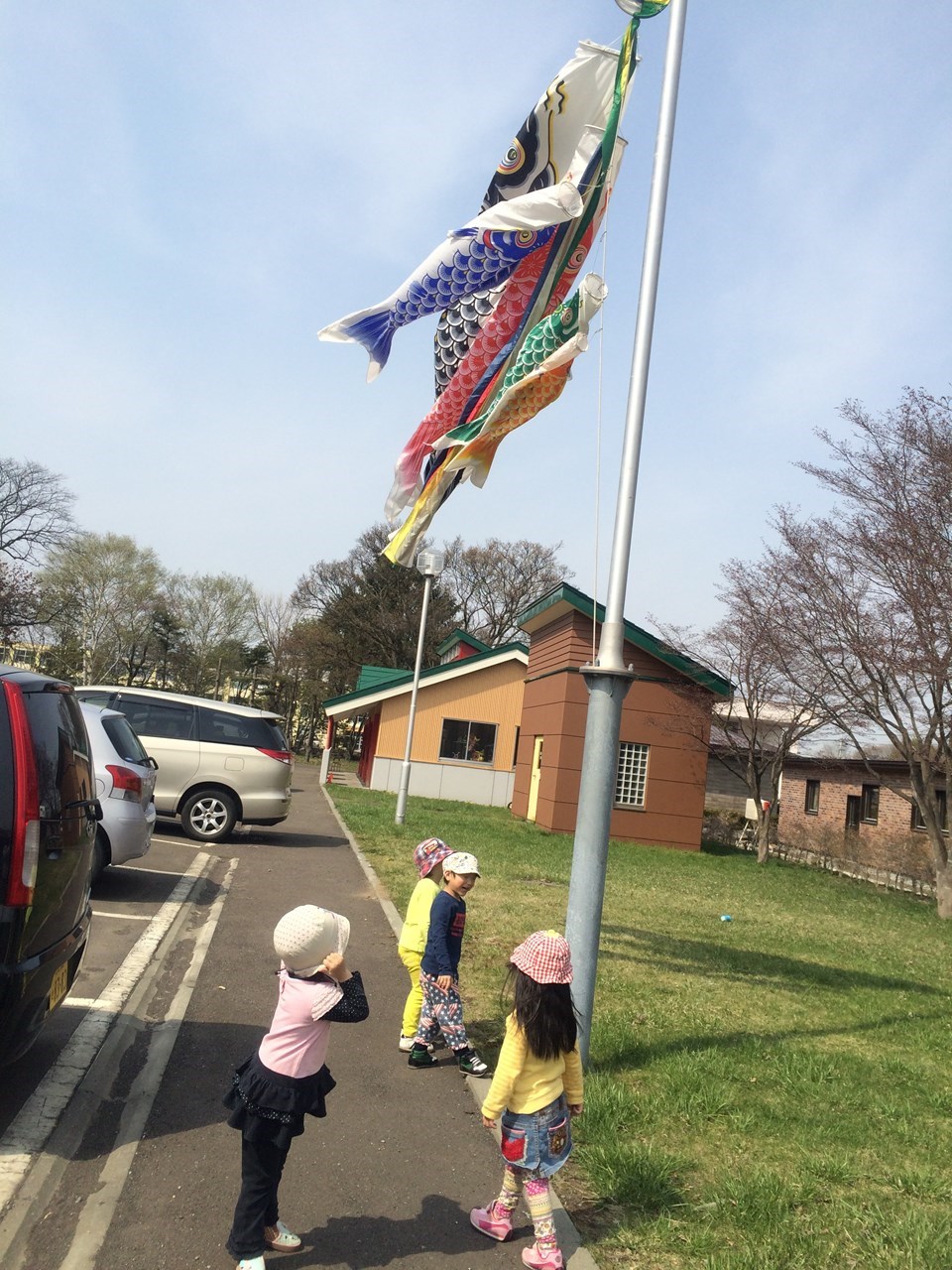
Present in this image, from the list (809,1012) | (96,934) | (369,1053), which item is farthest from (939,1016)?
(96,934)

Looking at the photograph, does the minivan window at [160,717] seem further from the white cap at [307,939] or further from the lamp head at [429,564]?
the white cap at [307,939]

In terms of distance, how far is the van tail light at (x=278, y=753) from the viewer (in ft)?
47.2

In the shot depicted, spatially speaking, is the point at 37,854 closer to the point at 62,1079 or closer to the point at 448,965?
the point at 62,1079

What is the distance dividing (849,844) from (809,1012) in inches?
825

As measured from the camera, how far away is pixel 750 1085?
548cm

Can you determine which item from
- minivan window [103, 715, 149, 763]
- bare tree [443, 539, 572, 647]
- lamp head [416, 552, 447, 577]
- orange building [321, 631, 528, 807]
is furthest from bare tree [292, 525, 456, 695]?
minivan window [103, 715, 149, 763]

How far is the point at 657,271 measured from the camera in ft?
18.8

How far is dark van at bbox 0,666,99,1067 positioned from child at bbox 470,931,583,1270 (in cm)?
185

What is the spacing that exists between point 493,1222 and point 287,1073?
3.50 ft

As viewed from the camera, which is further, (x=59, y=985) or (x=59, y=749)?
(x=59, y=749)

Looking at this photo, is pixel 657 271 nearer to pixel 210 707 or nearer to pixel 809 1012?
pixel 809 1012

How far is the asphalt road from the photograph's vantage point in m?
3.41

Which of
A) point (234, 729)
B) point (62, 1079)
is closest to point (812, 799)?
point (234, 729)

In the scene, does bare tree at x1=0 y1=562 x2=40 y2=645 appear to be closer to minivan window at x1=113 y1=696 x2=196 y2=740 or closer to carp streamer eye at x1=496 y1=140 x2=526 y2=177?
minivan window at x1=113 y1=696 x2=196 y2=740
